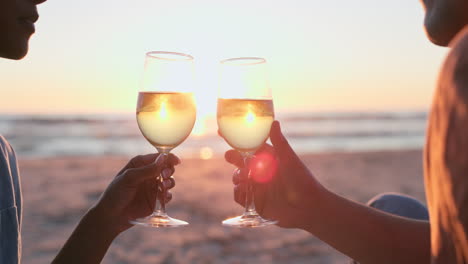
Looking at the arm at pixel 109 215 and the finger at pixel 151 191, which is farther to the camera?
the finger at pixel 151 191

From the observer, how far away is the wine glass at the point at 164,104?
213 cm

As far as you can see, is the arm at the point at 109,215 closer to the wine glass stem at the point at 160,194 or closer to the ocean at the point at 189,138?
the wine glass stem at the point at 160,194

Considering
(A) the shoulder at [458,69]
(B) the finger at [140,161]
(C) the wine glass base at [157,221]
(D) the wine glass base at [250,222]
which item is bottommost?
(D) the wine glass base at [250,222]

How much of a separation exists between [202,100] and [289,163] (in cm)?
50

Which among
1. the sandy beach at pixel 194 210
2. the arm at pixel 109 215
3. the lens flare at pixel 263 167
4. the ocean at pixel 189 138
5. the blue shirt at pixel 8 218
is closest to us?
the blue shirt at pixel 8 218

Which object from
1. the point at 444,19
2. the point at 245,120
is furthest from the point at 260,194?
the point at 444,19

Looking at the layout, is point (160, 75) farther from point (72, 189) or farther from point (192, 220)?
point (72, 189)

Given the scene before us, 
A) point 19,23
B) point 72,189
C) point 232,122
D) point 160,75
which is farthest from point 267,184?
point 72,189

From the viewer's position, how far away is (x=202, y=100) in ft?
7.52

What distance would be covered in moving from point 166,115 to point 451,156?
1.51m

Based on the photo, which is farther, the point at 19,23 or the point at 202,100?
the point at 202,100

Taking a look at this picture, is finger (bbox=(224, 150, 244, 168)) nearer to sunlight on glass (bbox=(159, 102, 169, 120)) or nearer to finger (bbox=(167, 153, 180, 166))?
finger (bbox=(167, 153, 180, 166))

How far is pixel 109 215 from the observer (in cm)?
204

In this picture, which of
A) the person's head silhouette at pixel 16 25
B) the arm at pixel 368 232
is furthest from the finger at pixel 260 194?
the person's head silhouette at pixel 16 25
